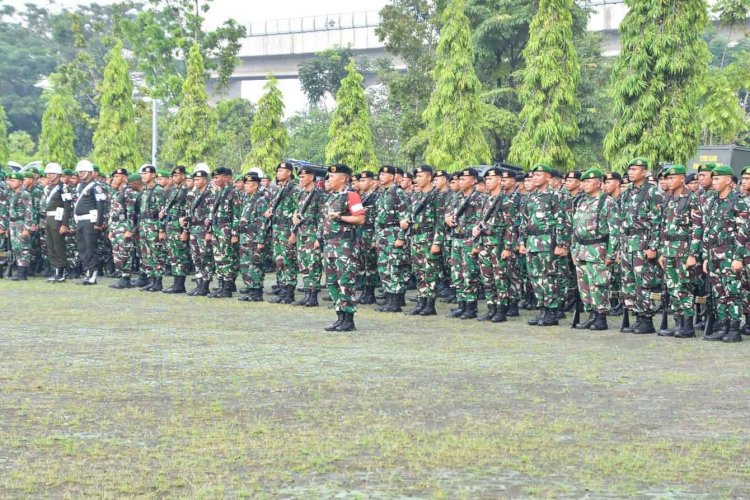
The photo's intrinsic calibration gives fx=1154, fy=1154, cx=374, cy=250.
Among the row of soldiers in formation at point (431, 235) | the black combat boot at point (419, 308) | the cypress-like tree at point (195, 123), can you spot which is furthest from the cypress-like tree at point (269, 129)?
the black combat boot at point (419, 308)

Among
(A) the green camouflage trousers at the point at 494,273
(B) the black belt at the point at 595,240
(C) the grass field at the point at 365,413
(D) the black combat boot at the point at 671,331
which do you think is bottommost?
(C) the grass field at the point at 365,413

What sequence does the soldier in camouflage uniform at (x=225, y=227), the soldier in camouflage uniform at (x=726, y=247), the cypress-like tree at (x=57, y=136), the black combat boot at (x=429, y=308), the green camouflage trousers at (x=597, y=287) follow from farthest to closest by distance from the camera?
1. the cypress-like tree at (x=57, y=136)
2. the soldier in camouflage uniform at (x=225, y=227)
3. the black combat boot at (x=429, y=308)
4. the green camouflage trousers at (x=597, y=287)
5. the soldier in camouflage uniform at (x=726, y=247)

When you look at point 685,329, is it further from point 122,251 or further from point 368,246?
point 122,251

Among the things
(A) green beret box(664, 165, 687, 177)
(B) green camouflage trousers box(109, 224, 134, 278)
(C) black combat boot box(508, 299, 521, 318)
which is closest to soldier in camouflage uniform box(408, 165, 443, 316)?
(C) black combat boot box(508, 299, 521, 318)

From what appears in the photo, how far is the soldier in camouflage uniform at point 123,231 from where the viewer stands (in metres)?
17.7

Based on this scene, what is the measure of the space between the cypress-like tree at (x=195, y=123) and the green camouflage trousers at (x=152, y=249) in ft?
49.7

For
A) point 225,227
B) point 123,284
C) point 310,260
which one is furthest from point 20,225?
point 310,260

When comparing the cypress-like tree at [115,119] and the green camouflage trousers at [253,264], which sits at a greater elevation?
the cypress-like tree at [115,119]

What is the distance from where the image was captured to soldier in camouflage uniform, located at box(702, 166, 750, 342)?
11695 millimetres

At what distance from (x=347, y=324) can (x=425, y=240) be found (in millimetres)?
2952

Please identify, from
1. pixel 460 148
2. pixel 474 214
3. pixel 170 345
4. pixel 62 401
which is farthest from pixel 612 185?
pixel 460 148

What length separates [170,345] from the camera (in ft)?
35.3

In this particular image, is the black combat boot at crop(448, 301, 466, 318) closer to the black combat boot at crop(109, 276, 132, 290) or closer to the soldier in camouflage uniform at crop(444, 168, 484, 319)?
the soldier in camouflage uniform at crop(444, 168, 484, 319)

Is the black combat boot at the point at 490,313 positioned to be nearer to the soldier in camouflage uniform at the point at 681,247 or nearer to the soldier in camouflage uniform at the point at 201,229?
the soldier in camouflage uniform at the point at 681,247
